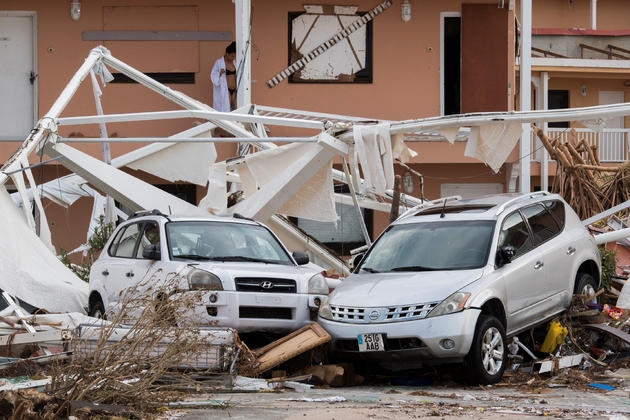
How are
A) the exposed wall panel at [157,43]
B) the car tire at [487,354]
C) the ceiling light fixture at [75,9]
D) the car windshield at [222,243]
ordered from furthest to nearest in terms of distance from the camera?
the exposed wall panel at [157,43] → the ceiling light fixture at [75,9] → the car windshield at [222,243] → the car tire at [487,354]

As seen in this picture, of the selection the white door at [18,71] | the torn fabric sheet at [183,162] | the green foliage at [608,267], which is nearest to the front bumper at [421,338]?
the green foliage at [608,267]

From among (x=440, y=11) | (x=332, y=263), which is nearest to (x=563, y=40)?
(x=440, y=11)

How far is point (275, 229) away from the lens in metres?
A: 17.5

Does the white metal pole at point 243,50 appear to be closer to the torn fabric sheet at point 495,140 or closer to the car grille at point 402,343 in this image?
the torn fabric sheet at point 495,140

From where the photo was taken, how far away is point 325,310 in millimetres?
10172

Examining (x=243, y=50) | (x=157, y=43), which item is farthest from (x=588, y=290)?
(x=157, y=43)

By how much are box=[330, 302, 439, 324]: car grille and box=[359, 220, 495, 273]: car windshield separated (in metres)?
0.98

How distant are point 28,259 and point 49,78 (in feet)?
29.9

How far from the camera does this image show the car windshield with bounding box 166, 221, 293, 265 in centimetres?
1106

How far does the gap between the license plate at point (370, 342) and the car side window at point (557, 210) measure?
11.0 feet

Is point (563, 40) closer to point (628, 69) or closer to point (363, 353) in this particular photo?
point (628, 69)

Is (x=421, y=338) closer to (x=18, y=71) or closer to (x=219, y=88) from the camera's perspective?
(x=219, y=88)

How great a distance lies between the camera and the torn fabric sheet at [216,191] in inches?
587

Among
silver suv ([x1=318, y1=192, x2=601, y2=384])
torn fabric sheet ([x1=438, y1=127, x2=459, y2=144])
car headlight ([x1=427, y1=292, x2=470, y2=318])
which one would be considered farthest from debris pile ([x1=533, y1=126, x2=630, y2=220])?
car headlight ([x1=427, y1=292, x2=470, y2=318])
